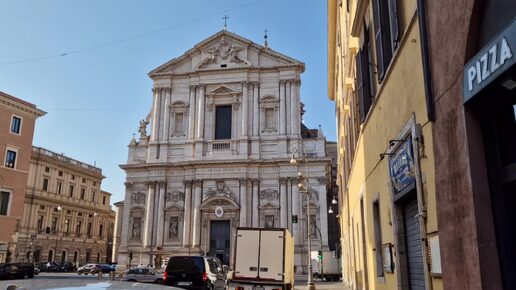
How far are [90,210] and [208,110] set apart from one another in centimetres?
3228

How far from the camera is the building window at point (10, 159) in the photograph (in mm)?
36250

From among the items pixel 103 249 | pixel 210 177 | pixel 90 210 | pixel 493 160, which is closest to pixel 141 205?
pixel 210 177

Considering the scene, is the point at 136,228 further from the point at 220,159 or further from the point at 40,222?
the point at 40,222

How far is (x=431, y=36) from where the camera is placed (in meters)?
5.76

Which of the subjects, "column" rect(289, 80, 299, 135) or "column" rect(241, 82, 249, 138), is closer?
"column" rect(289, 80, 299, 135)

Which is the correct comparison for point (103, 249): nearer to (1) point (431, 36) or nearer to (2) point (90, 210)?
(2) point (90, 210)

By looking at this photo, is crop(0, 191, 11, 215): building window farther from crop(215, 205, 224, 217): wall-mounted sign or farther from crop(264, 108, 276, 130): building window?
crop(264, 108, 276, 130): building window

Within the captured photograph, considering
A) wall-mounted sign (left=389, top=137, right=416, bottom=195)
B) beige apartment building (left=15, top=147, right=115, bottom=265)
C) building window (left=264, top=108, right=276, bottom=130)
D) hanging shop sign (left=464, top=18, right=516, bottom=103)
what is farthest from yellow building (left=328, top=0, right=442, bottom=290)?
beige apartment building (left=15, top=147, right=115, bottom=265)

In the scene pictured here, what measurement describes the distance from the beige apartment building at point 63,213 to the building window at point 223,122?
23.2m

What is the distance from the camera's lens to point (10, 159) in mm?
36531

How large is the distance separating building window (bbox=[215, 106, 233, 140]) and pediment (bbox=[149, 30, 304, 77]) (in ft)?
13.6

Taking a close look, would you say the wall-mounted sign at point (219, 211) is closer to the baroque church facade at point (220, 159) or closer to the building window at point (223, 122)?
the baroque church facade at point (220, 159)

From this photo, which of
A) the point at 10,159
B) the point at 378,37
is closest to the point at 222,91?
the point at 10,159

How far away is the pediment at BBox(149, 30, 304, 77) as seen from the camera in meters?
44.8
